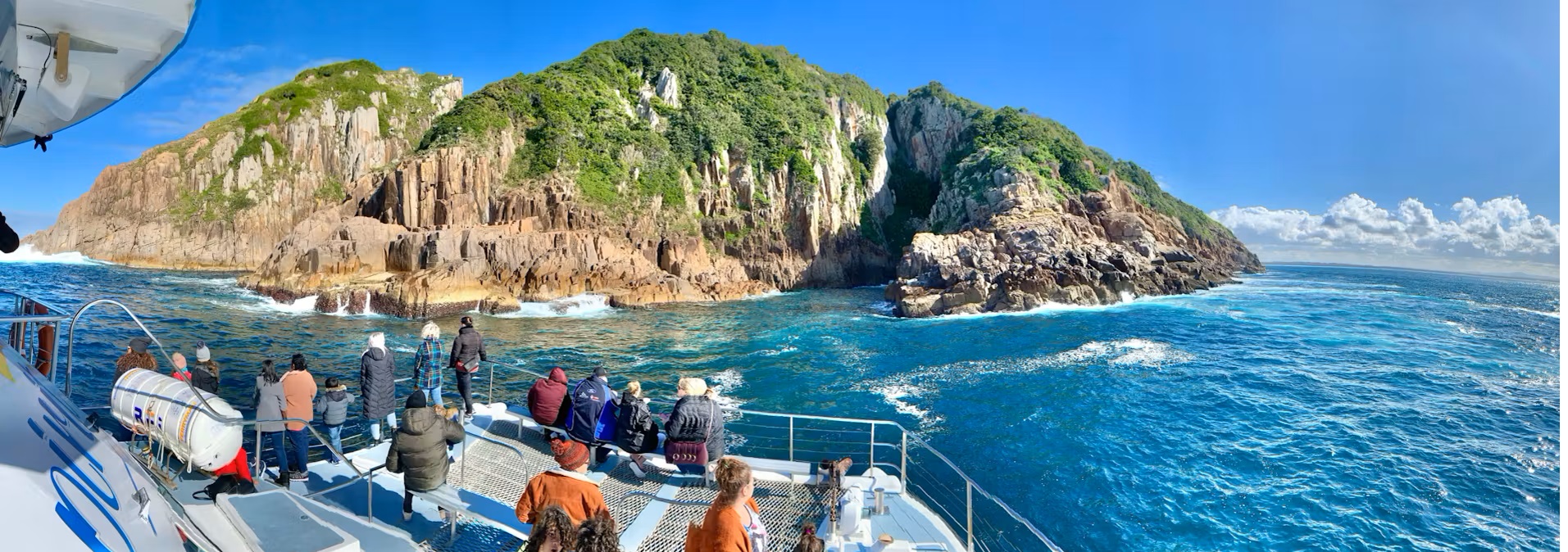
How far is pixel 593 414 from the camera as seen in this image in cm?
684

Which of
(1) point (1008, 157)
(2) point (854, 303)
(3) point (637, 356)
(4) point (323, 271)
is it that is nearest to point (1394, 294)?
(1) point (1008, 157)

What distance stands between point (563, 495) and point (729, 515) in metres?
1.20

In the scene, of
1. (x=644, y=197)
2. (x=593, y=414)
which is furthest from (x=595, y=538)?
(x=644, y=197)

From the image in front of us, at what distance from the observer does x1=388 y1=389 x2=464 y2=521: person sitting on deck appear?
5.04 meters

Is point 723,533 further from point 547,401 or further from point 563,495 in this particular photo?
point 547,401

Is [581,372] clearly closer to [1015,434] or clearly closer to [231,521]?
[1015,434]

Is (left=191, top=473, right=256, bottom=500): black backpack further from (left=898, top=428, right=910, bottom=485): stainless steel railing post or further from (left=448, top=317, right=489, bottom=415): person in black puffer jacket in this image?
(left=898, top=428, right=910, bottom=485): stainless steel railing post

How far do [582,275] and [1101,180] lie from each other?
4570 cm

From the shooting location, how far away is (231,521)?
11.1 feet

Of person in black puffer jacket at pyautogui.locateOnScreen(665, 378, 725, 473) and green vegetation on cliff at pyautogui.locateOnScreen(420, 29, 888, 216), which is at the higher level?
green vegetation on cliff at pyautogui.locateOnScreen(420, 29, 888, 216)

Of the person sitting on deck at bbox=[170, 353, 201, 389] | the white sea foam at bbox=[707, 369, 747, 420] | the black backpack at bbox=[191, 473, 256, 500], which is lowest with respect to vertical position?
the white sea foam at bbox=[707, 369, 747, 420]

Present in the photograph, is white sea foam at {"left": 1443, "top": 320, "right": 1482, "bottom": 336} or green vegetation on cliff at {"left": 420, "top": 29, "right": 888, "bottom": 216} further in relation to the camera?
green vegetation on cliff at {"left": 420, "top": 29, "right": 888, "bottom": 216}

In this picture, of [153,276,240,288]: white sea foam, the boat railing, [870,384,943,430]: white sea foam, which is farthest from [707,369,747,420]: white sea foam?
[153,276,240,288]: white sea foam

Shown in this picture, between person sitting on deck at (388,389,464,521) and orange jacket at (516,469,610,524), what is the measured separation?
4.95 feet
